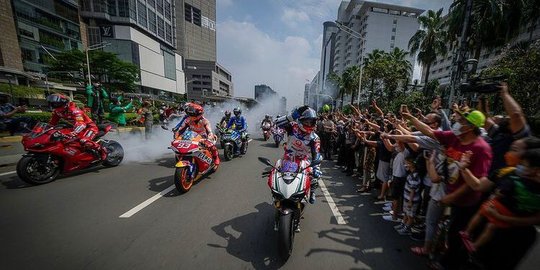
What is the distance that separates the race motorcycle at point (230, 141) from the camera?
8688 millimetres

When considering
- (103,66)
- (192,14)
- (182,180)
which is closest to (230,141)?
(182,180)

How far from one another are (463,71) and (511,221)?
927 cm

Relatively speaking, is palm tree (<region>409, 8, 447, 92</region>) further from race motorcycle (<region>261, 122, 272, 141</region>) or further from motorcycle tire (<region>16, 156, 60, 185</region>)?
motorcycle tire (<region>16, 156, 60, 185</region>)

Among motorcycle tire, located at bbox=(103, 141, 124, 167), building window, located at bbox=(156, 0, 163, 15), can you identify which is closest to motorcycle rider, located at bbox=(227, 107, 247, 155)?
motorcycle tire, located at bbox=(103, 141, 124, 167)

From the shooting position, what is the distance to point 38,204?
4281 mm

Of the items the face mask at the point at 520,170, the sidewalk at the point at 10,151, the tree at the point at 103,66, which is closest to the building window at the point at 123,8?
the tree at the point at 103,66

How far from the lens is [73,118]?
5.93m

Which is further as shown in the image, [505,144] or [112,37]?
[112,37]

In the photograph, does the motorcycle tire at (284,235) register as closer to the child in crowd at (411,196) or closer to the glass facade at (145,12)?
the child in crowd at (411,196)

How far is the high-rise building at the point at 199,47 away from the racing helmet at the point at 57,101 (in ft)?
306

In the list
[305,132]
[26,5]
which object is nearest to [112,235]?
[305,132]

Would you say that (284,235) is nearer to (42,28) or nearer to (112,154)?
(112,154)

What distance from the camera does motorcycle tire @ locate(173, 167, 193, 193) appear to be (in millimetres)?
4934

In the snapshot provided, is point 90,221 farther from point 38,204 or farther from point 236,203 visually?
point 236,203
